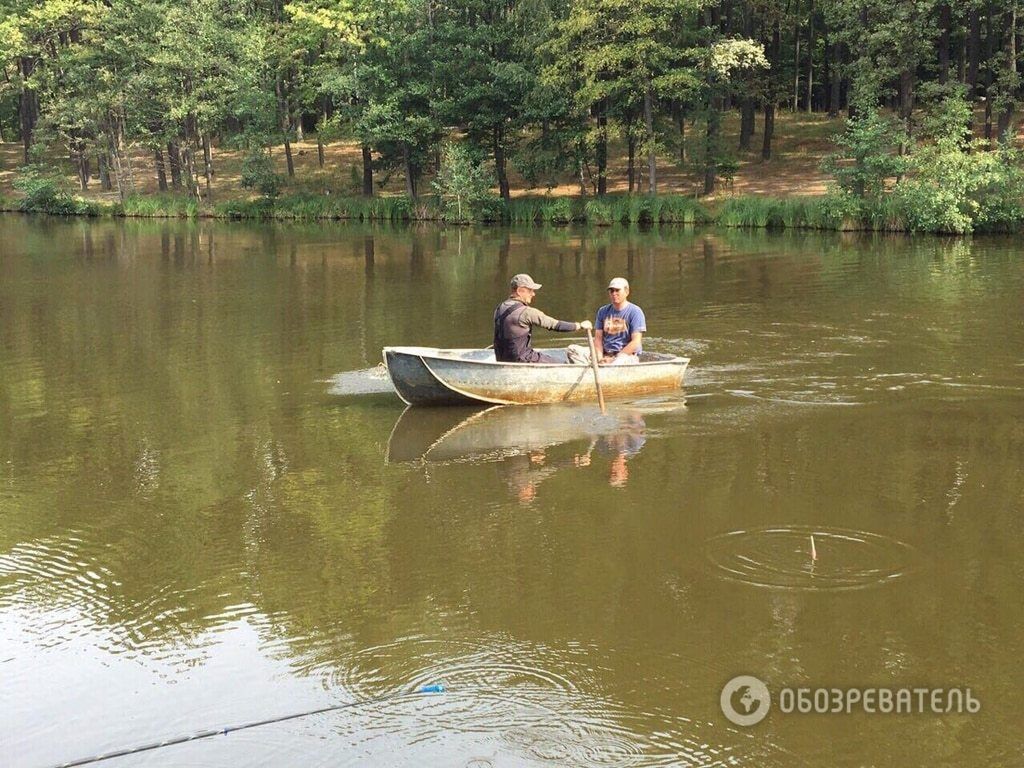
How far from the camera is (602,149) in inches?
1831

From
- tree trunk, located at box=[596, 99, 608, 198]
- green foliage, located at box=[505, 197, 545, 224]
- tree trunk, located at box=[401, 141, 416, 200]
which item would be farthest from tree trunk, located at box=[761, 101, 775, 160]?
tree trunk, located at box=[401, 141, 416, 200]

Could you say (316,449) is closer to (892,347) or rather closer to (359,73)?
(892,347)

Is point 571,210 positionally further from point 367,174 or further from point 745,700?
point 745,700

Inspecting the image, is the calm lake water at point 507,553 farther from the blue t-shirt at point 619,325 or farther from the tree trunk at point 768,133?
the tree trunk at point 768,133

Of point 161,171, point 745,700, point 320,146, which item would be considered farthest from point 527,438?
point 161,171

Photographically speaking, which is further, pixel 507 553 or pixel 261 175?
pixel 261 175

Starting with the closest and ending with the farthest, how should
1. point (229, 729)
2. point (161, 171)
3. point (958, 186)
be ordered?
point (229, 729), point (958, 186), point (161, 171)

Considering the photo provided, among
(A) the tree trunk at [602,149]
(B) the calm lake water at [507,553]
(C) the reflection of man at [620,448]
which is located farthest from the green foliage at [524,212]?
(C) the reflection of man at [620,448]

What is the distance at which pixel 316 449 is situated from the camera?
11.1m

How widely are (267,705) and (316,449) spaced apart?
5357mm

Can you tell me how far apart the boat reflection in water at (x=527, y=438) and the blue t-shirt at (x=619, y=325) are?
1048 mm

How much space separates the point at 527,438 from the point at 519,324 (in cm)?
180

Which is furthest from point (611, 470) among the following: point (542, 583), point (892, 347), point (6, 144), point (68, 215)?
point (6, 144)

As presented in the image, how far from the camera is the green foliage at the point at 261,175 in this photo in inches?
2036
